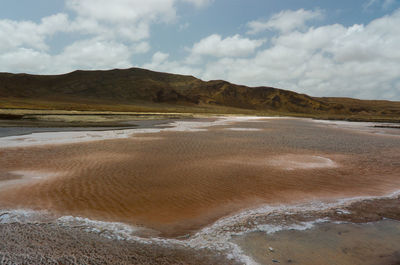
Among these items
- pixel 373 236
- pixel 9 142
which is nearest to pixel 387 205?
pixel 373 236

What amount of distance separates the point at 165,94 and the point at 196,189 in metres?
139

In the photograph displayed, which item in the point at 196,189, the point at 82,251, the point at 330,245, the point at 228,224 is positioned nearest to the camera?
the point at 82,251

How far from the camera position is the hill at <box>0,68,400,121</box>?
12800 cm

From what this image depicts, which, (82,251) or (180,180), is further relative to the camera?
(180,180)

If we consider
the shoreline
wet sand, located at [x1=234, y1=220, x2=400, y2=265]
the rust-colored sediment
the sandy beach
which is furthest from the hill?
wet sand, located at [x1=234, y1=220, x2=400, y2=265]

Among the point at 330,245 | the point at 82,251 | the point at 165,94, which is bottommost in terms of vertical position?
the point at 82,251

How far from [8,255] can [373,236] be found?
7.27m

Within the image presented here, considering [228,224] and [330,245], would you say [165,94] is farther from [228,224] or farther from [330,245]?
[330,245]

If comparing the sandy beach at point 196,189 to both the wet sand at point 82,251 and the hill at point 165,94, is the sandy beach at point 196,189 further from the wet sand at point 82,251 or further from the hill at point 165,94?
the hill at point 165,94

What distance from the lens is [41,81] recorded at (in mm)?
147250

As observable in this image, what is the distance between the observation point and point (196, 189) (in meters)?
8.57

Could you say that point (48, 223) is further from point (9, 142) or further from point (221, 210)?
point (9, 142)

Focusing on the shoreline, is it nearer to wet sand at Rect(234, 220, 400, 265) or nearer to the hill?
wet sand at Rect(234, 220, 400, 265)

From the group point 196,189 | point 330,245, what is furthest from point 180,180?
point 330,245
